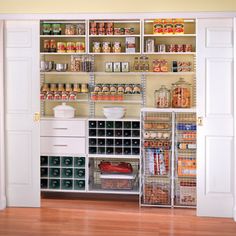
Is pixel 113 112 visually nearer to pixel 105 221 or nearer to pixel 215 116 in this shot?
pixel 215 116

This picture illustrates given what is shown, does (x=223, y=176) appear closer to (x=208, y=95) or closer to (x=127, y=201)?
(x=208, y=95)

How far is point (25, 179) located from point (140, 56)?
2.08 m

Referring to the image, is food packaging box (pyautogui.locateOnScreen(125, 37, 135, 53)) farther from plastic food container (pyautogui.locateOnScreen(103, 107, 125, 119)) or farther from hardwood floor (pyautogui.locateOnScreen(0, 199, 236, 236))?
hardwood floor (pyautogui.locateOnScreen(0, 199, 236, 236))

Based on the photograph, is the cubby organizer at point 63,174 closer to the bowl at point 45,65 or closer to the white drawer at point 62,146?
→ the white drawer at point 62,146

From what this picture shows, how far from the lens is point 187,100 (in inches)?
234

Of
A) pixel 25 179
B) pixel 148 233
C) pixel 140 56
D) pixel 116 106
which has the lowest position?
pixel 148 233

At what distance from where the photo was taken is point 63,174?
625 centimetres

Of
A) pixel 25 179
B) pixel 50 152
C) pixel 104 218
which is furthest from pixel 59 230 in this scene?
pixel 50 152

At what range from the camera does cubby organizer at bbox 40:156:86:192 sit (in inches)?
245

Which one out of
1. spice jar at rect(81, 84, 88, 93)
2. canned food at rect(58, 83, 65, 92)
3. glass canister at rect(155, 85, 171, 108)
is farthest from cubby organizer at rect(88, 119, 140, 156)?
canned food at rect(58, 83, 65, 92)

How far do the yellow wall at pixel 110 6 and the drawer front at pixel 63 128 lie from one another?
1.38 meters

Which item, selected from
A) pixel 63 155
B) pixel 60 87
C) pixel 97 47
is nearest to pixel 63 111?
pixel 60 87

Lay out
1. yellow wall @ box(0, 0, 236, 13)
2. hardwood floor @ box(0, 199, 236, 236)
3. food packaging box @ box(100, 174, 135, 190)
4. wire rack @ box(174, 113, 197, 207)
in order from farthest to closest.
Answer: food packaging box @ box(100, 174, 135, 190)
wire rack @ box(174, 113, 197, 207)
yellow wall @ box(0, 0, 236, 13)
hardwood floor @ box(0, 199, 236, 236)

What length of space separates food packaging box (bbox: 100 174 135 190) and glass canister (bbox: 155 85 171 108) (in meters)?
0.92
